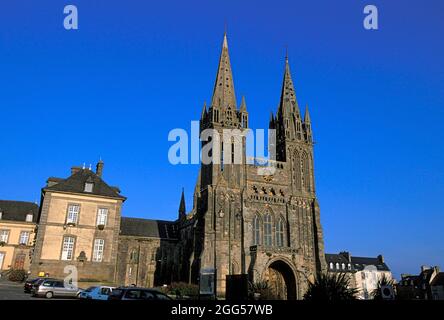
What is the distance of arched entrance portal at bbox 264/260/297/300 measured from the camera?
46.1m

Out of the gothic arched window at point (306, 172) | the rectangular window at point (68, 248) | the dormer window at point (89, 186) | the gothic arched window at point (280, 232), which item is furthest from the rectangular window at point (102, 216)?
the gothic arched window at point (306, 172)

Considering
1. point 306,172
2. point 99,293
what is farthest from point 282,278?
point 99,293

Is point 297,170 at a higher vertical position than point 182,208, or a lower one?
higher

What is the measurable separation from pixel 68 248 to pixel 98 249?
8.87 ft

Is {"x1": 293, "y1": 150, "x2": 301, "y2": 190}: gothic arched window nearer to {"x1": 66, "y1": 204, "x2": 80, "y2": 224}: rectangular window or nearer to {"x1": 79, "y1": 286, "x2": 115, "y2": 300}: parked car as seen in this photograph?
{"x1": 66, "y1": 204, "x2": 80, "y2": 224}: rectangular window

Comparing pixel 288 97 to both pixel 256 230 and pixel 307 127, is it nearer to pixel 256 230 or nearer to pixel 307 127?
pixel 307 127

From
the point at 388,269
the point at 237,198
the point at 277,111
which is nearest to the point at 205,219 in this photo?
the point at 237,198

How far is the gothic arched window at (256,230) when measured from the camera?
159 ft

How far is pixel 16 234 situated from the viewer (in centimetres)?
5153

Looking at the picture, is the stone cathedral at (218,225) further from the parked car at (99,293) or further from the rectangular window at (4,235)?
the parked car at (99,293)

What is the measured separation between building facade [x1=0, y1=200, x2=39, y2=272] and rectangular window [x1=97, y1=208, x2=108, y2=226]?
16.4 meters

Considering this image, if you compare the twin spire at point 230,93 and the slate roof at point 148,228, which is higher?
the twin spire at point 230,93

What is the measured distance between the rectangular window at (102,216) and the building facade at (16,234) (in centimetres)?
1644
